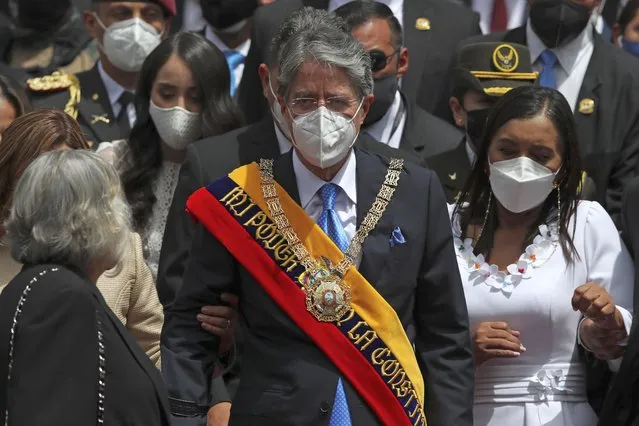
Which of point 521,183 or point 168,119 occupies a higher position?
point 521,183

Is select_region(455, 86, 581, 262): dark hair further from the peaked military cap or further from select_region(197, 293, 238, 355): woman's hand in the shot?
select_region(197, 293, 238, 355): woman's hand

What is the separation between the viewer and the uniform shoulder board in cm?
834

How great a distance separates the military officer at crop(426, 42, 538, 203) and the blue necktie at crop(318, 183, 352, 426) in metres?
1.90

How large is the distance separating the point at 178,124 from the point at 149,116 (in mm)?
209

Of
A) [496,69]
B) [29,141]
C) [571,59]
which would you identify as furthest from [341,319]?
[571,59]

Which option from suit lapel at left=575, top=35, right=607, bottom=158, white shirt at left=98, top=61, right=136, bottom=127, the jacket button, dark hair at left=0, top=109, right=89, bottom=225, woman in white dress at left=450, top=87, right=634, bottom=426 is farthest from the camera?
white shirt at left=98, top=61, right=136, bottom=127

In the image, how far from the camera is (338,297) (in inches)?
212

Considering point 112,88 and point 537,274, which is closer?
point 537,274

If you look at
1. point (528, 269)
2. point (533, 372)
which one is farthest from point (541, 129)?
point (533, 372)

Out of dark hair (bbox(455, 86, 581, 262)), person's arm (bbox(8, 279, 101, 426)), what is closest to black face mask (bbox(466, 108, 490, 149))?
dark hair (bbox(455, 86, 581, 262))

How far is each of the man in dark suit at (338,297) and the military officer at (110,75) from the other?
2670mm

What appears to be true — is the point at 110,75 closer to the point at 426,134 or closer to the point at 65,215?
the point at 426,134

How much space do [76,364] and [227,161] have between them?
6.63ft

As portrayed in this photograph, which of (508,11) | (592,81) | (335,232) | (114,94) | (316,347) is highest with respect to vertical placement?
(335,232)
